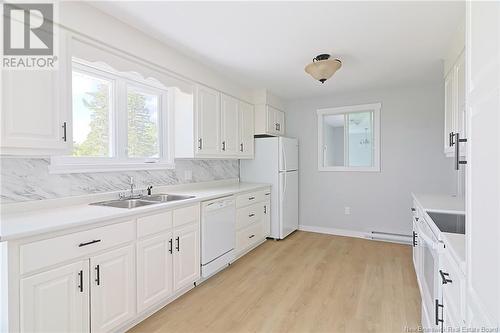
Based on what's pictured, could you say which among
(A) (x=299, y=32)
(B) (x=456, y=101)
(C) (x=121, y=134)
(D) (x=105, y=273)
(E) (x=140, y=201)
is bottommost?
(D) (x=105, y=273)

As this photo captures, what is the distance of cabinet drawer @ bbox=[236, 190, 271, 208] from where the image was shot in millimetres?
3416

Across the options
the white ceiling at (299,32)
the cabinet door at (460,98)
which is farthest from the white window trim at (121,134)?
the cabinet door at (460,98)

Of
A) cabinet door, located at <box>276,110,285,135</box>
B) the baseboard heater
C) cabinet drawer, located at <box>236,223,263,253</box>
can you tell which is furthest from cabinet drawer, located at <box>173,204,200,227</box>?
the baseboard heater

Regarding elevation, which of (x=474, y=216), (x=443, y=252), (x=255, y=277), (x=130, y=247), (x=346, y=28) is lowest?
(x=255, y=277)

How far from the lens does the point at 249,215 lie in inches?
143

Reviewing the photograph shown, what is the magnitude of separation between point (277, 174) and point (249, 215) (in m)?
0.90

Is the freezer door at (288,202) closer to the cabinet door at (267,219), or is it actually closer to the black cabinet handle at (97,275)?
the cabinet door at (267,219)

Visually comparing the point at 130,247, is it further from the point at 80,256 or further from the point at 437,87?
the point at 437,87

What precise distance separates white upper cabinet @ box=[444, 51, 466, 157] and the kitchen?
0.08ft

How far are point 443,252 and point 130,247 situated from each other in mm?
1993

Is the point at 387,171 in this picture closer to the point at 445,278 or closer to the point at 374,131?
the point at 374,131

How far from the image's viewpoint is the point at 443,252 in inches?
54.4

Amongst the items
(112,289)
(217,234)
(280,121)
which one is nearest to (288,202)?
(280,121)

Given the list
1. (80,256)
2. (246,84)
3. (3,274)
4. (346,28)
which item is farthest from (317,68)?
(3,274)
